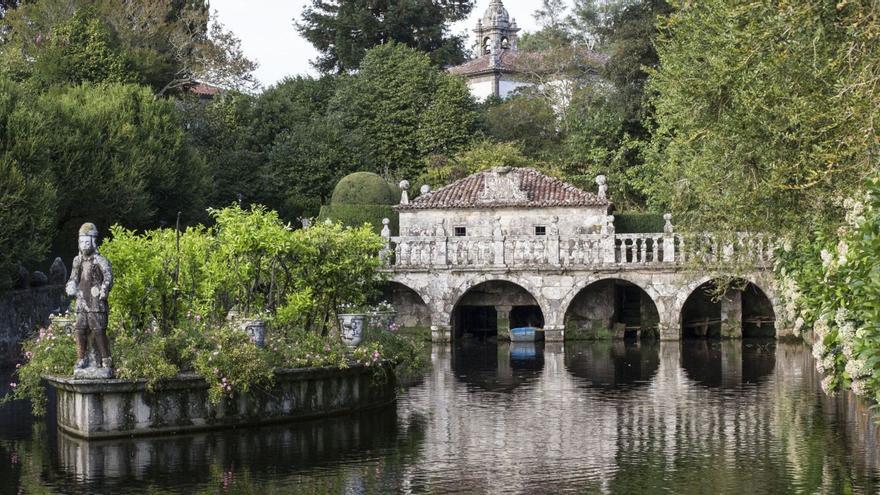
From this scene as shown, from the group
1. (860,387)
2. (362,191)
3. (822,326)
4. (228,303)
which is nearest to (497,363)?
(228,303)

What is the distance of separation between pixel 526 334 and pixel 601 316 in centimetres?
232

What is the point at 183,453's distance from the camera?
20.2m

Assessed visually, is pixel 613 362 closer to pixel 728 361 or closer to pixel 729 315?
pixel 728 361

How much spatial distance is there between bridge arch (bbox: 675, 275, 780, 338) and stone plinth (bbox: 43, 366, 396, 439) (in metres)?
18.5

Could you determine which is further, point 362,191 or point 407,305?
point 362,191

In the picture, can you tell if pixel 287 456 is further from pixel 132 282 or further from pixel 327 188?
pixel 327 188

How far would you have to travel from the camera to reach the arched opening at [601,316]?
1647 inches

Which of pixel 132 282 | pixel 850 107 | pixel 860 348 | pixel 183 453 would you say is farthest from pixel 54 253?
pixel 860 348

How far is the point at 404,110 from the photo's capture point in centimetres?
5581

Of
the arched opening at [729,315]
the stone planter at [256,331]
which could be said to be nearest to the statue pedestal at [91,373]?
the stone planter at [256,331]

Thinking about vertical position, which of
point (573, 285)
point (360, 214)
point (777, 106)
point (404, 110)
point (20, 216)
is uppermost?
point (404, 110)

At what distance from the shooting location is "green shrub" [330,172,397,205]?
4531 centimetres

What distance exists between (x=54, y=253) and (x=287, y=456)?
2535cm

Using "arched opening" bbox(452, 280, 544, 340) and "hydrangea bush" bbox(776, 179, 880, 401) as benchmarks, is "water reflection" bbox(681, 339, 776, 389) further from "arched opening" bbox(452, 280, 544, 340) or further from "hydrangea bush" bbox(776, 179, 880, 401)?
"arched opening" bbox(452, 280, 544, 340)
